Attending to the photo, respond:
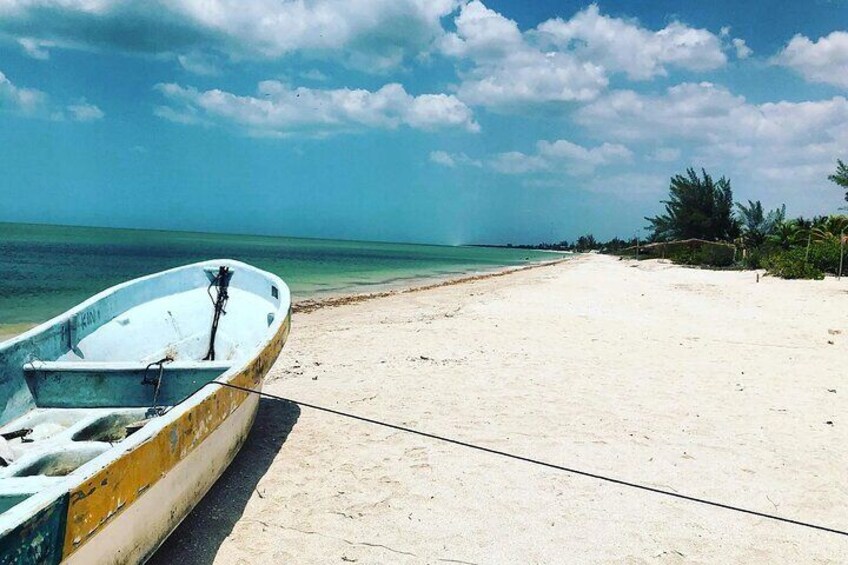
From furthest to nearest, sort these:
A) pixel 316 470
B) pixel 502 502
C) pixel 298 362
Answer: pixel 298 362 → pixel 316 470 → pixel 502 502

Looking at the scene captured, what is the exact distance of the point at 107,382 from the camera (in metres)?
4.18

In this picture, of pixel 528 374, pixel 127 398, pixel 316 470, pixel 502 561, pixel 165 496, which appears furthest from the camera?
pixel 528 374

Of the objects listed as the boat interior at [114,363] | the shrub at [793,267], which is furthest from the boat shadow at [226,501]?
the shrub at [793,267]

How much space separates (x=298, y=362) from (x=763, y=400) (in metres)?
4.97

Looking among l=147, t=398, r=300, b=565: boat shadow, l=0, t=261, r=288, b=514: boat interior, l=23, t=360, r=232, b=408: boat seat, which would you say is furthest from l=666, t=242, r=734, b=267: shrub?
l=23, t=360, r=232, b=408: boat seat

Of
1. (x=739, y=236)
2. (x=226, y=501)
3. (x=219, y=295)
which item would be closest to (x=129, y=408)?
(x=226, y=501)

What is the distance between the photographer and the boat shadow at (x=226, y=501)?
9.50ft

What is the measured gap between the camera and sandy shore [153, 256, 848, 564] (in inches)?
119

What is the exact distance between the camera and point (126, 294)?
553 centimetres

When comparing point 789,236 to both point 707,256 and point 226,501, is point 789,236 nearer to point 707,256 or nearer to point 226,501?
point 707,256

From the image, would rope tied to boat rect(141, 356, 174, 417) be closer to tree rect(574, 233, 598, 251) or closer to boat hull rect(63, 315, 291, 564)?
boat hull rect(63, 315, 291, 564)

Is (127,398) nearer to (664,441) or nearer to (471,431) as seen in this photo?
(471,431)

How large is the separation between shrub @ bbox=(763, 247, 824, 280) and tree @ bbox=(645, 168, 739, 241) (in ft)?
46.4

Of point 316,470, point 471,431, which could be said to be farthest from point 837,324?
point 316,470
